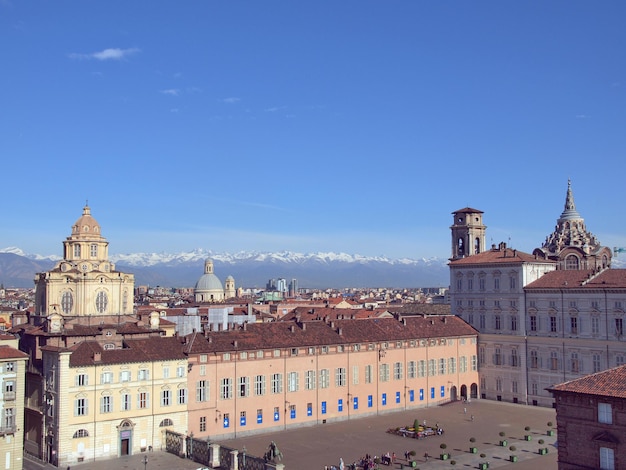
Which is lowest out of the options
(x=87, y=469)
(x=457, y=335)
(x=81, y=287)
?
(x=87, y=469)

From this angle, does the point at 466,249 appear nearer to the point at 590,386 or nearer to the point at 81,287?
the point at 81,287

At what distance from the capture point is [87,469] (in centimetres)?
5075

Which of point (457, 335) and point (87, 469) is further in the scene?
point (457, 335)

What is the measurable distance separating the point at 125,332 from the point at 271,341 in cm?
1249

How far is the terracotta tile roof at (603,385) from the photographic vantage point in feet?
117

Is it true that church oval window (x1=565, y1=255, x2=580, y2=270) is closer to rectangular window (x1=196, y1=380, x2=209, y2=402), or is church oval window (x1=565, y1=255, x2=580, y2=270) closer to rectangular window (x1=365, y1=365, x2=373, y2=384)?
rectangular window (x1=365, y1=365, x2=373, y2=384)

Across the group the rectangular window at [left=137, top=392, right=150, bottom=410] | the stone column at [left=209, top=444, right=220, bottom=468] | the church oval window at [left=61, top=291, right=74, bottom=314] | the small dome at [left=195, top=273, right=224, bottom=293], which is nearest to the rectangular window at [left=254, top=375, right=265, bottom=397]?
the rectangular window at [left=137, top=392, right=150, bottom=410]

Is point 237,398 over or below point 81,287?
below

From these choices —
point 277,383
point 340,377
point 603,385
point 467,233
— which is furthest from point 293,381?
point 467,233

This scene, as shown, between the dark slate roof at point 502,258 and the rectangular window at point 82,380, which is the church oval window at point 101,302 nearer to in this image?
the rectangular window at point 82,380

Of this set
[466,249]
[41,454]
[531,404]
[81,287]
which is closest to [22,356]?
[41,454]

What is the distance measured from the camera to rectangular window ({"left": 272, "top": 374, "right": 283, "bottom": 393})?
6344cm

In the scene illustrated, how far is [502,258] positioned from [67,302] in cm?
4618

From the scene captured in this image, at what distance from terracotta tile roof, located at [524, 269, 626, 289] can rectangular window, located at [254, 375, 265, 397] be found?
31.2 meters
